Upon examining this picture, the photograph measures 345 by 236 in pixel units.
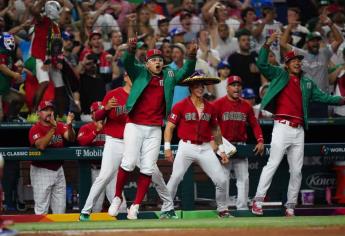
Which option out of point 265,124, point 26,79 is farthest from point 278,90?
point 26,79

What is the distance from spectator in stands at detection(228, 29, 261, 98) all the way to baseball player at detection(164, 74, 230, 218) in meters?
3.28

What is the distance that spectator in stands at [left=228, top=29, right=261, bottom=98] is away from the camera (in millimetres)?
15641

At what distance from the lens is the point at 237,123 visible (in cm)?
1348

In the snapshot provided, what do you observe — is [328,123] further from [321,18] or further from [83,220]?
[83,220]

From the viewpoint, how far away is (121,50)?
15.6m

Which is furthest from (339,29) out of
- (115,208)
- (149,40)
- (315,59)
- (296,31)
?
(115,208)

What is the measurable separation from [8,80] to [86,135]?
4.94ft

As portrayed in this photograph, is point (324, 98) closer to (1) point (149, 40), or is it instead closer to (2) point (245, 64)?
(2) point (245, 64)

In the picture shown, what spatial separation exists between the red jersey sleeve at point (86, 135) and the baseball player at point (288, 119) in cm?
236

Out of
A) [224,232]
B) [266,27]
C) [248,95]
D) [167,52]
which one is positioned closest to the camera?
[224,232]

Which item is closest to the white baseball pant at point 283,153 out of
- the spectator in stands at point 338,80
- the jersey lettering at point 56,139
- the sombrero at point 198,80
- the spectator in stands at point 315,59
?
the sombrero at point 198,80

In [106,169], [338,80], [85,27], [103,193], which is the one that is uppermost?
[85,27]

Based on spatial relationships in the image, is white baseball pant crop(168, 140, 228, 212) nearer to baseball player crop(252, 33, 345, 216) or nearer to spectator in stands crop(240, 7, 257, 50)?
baseball player crop(252, 33, 345, 216)

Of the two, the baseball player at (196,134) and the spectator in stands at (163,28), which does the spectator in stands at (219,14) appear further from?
the baseball player at (196,134)
